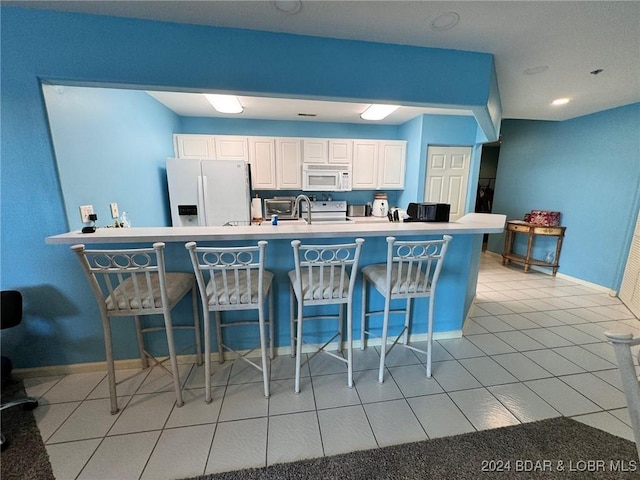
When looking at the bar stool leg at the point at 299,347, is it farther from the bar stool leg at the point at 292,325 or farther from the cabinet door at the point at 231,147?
the cabinet door at the point at 231,147

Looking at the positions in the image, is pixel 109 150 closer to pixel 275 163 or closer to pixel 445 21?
pixel 275 163

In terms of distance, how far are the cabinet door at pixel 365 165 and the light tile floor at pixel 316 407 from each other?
9.03ft

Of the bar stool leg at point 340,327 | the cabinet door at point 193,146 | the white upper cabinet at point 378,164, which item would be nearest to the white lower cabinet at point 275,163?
the cabinet door at point 193,146

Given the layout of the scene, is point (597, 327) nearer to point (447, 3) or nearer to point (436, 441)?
point (436, 441)

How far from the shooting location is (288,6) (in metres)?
1.42

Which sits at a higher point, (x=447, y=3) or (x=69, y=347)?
(x=447, y=3)

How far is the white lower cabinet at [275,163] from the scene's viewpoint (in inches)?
155

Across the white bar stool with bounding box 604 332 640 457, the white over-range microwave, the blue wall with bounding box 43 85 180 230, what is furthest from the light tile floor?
the white over-range microwave

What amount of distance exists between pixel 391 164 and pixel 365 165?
0.45 metres

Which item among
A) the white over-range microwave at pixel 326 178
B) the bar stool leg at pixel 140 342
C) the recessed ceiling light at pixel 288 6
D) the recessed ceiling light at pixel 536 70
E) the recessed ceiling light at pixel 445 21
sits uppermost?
the recessed ceiling light at pixel 536 70

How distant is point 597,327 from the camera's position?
8.59 feet

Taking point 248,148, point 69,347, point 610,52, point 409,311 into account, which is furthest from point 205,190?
point 610,52

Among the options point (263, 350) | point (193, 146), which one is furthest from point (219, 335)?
point (193, 146)

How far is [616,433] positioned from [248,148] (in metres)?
4.53
